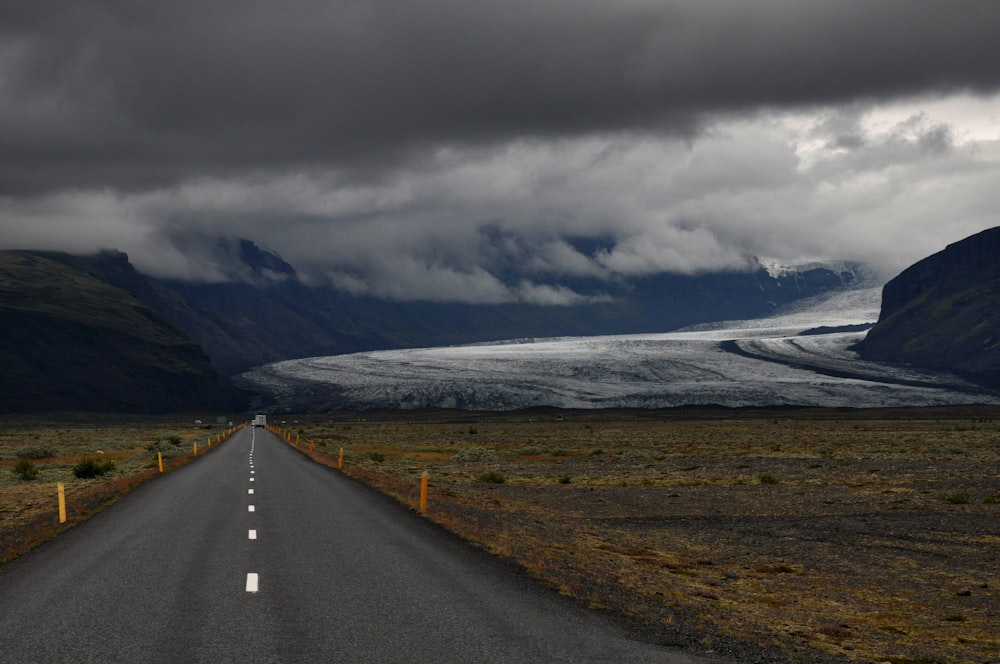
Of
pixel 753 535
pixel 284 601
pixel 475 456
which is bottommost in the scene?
pixel 475 456

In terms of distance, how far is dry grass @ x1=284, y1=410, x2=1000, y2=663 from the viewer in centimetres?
1275

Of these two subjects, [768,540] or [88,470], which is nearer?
[768,540]

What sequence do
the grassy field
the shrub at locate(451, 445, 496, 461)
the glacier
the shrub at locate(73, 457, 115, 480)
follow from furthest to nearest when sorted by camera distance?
the glacier
the shrub at locate(451, 445, 496, 461)
the shrub at locate(73, 457, 115, 480)
the grassy field

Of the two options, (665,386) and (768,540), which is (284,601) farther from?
(665,386)

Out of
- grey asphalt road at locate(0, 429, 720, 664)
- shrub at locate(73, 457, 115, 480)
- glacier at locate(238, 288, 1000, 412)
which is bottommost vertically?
glacier at locate(238, 288, 1000, 412)

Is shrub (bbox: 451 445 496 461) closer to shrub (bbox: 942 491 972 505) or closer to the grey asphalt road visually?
shrub (bbox: 942 491 972 505)

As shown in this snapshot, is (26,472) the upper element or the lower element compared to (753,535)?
upper

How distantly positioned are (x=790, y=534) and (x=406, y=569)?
12.9 meters

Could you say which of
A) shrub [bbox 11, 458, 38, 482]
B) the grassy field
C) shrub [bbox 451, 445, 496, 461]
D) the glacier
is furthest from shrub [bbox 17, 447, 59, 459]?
the glacier

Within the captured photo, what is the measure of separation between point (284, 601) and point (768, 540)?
14.7m

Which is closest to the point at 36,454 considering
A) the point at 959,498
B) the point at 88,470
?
Result: the point at 88,470

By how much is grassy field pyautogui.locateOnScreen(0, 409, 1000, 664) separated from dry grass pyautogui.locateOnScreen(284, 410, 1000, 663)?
0.07 meters

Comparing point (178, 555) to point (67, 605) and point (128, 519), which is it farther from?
point (128, 519)

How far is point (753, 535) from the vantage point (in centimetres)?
2369
